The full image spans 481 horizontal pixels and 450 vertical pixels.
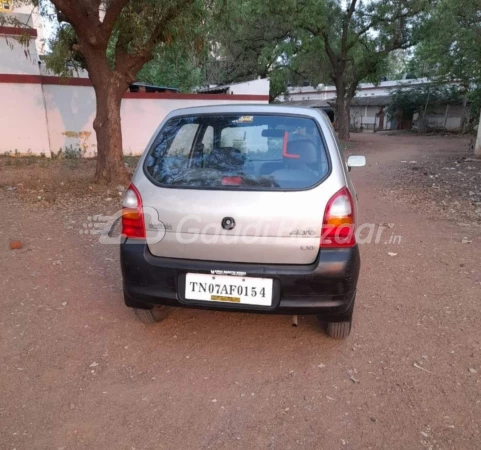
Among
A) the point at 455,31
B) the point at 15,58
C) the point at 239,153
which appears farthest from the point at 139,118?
the point at 455,31

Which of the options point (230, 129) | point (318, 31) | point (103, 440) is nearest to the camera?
point (103, 440)

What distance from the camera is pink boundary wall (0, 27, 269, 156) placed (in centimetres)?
1127

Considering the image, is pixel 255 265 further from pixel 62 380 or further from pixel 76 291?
pixel 76 291

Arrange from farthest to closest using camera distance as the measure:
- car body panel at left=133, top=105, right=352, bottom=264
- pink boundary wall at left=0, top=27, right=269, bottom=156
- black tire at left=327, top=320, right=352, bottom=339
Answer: pink boundary wall at left=0, top=27, right=269, bottom=156
black tire at left=327, top=320, right=352, bottom=339
car body panel at left=133, top=105, right=352, bottom=264

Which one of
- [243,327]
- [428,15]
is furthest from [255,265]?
[428,15]

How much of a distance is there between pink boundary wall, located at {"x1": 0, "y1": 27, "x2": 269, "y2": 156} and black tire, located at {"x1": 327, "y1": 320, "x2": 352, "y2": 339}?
33.5ft

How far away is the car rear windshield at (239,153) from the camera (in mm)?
2525

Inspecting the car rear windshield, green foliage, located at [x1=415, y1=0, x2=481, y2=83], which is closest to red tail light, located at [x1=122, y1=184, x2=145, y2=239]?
the car rear windshield

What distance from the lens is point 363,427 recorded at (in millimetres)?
2141

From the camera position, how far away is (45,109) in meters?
12.0

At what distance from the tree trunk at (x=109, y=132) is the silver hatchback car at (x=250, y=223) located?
18.9 ft

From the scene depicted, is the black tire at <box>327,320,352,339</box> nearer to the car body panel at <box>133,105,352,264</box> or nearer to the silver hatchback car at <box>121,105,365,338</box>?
the silver hatchback car at <box>121,105,365,338</box>

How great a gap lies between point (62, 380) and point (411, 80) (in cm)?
4415

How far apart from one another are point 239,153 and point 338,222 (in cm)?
82
